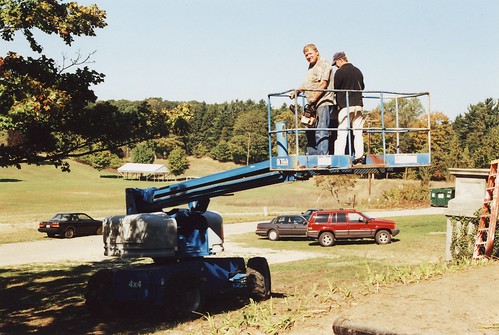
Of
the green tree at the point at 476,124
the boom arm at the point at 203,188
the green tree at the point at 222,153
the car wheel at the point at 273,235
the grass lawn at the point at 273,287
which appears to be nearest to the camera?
the grass lawn at the point at 273,287

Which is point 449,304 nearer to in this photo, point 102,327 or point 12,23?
point 102,327

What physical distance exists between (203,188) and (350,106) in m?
4.06

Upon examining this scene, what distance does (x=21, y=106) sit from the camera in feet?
37.3

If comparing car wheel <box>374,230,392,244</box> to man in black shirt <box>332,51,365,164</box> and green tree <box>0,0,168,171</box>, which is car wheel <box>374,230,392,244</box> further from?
man in black shirt <box>332,51,365,164</box>

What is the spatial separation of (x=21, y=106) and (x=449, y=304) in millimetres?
8738

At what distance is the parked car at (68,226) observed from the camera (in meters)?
34.4

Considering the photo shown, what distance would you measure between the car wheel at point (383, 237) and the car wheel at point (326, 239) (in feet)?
7.70

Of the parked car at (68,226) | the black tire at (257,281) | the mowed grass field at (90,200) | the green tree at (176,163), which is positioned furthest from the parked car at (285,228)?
the green tree at (176,163)

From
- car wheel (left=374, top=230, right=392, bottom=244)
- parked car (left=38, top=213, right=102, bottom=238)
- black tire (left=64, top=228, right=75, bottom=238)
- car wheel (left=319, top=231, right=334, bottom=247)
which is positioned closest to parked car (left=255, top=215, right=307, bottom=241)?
Answer: car wheel (left=319, top=231, right=334, bottom=247)

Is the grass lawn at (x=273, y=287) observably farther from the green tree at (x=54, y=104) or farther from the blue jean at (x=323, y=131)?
the green tree at (x=54, y=104)

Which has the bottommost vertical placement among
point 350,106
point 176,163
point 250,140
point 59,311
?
point 59,311

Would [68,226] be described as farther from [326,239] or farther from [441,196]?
[441,196]

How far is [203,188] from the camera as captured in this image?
42.7ft

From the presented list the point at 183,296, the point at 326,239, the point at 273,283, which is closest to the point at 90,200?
the point at 326,239
